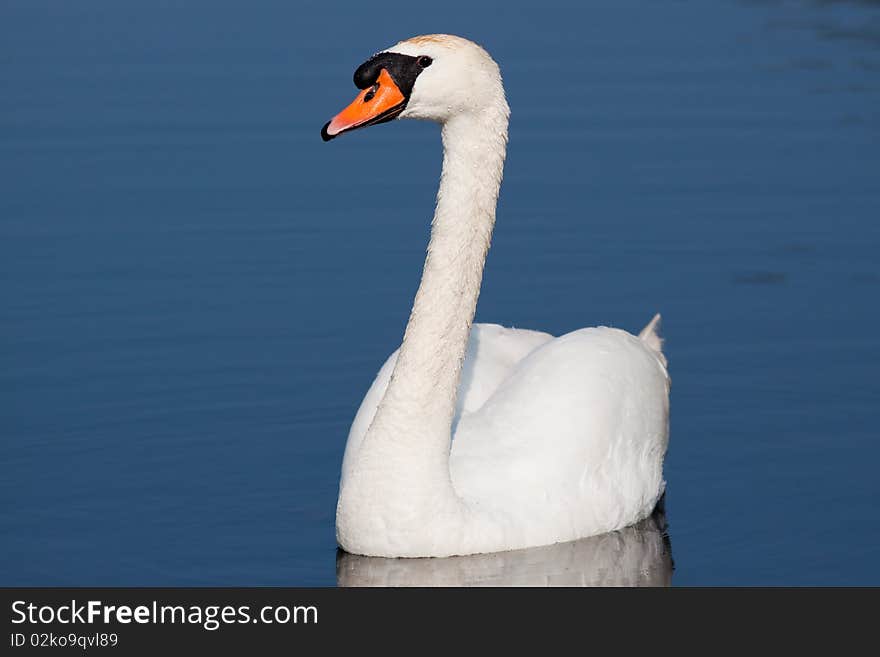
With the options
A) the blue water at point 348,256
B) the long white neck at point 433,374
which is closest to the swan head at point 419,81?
the long white neck at point 433,374

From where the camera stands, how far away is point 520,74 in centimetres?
1702

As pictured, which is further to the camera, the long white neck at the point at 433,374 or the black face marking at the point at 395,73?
the long white neck at the point at 433,374

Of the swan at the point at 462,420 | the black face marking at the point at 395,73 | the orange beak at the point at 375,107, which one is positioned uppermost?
the black face marking at the point at 395,73

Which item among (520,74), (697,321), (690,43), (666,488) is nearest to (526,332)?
(666,488)

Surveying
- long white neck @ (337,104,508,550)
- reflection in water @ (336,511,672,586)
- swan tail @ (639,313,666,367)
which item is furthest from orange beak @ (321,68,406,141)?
swan tail @ (639,313,666,367)

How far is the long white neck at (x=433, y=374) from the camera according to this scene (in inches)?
352

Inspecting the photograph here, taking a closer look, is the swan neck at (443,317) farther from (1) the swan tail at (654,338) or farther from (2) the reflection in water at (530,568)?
(1) the swan tail at (654,338)

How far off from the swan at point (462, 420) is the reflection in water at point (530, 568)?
0.05 meters

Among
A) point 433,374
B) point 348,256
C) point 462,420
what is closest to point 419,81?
point 433,374

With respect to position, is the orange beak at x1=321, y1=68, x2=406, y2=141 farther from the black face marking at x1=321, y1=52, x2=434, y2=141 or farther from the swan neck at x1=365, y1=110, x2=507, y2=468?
the swan neck at x1=365, y1=110, x2=507, y2=468

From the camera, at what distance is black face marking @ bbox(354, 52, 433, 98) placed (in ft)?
28.4

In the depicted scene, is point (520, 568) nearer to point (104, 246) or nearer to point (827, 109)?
point (104, 246)

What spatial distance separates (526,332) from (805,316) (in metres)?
2.42

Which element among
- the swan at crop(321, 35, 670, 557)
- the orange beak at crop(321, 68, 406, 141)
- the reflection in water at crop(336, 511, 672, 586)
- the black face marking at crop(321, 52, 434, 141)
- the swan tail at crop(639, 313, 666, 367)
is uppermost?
the swan tail at crop(639, 313, 666, 367)
